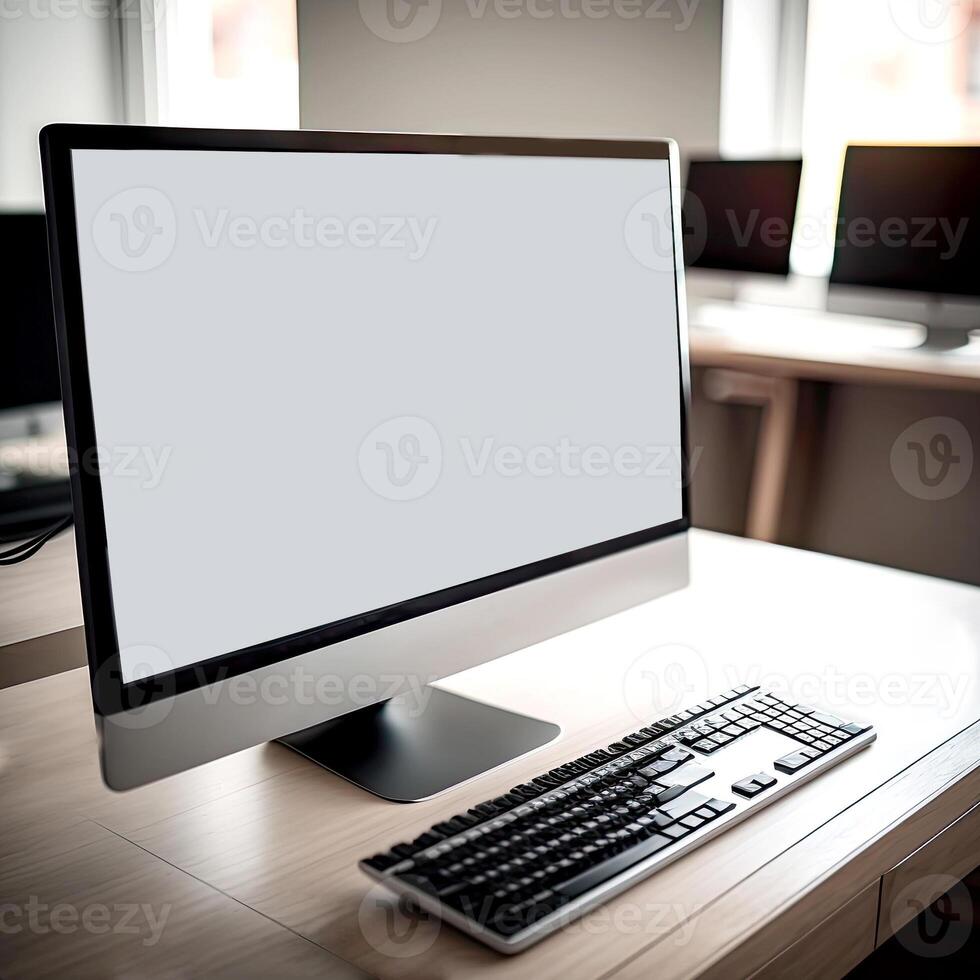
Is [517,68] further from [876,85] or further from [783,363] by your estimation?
[876,85]

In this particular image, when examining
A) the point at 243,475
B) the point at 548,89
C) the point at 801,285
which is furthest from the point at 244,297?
the point at 801,285

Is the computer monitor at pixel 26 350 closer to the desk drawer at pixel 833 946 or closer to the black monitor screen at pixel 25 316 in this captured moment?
the black monitor screen at pixel 25 316

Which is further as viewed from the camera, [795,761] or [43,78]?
[43,78]

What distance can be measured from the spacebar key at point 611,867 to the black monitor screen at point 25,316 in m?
1.15

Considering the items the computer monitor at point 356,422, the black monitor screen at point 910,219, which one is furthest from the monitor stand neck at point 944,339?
the computer monitor at point 356,422

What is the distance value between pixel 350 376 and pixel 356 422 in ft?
0.11

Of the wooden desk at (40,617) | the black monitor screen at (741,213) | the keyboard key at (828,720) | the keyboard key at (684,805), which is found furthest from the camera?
the black monitor screen at (741,213)

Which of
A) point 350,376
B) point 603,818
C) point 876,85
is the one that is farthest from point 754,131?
point 603,818

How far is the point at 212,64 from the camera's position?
9.87 feet

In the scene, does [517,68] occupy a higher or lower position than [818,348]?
higher

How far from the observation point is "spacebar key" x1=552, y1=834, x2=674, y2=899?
677mm

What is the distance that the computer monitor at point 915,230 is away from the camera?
232 centimetres

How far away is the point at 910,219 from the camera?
7.85 feet

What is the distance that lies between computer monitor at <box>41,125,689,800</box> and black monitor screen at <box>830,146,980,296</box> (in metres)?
1.54
